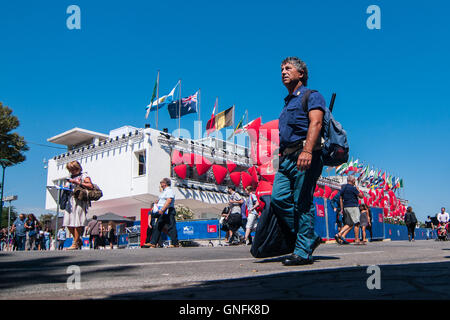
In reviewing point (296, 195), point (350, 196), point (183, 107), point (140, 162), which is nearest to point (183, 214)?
point (140, 162)

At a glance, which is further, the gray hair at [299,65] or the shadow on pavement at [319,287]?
the gray hair at [299,65]

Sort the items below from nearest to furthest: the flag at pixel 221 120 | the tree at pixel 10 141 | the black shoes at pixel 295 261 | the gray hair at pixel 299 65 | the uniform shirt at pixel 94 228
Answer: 1. the black shoes at pixel 295 261
2. the gray hair at pixel 299 65
3. the uniform shirt at pixel 94 228
4. the tree at pixel 10 141
5. the flag at pixel 221 120

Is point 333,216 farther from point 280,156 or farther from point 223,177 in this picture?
point 223,177

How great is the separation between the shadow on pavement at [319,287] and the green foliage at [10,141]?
2909cm

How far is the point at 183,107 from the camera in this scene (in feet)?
127

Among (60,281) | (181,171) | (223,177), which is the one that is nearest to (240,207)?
(60,281)

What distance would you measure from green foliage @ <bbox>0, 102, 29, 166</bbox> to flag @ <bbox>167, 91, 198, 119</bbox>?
42.7 feet

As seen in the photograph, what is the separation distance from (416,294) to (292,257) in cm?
195

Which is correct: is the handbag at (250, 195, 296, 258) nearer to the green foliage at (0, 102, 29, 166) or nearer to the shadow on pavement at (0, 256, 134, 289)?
the shadow on pavement at (0, 256, 134, 289)

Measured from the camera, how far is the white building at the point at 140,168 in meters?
35.8

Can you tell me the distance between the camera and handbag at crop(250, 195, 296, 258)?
4582 millimetres

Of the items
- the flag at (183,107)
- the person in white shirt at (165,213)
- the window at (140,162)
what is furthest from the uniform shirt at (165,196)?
the flag at (183,107)

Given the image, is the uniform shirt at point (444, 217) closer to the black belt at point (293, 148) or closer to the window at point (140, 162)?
the black belt at point (293, 148)

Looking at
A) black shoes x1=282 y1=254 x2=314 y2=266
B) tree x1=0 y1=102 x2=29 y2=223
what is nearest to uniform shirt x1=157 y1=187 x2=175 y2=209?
black shoes x1=282 y1=254 x2=314 y2=266
